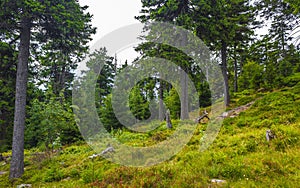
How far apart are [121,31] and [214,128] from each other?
27.7 feet

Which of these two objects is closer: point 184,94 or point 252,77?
point 184,94

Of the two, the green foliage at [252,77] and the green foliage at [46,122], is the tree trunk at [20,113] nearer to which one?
the green foliage at [46,122]

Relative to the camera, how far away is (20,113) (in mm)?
9289

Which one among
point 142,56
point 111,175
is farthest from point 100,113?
point 111,175

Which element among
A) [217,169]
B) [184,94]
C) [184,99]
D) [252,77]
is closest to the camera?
[217,169]

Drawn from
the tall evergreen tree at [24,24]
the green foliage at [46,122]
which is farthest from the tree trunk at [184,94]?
the green foliage at [46,122]

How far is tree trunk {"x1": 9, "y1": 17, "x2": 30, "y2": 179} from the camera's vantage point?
29.5ft

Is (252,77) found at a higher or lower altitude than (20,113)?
higher

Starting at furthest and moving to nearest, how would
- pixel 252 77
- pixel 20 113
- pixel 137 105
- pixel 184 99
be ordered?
1. pixel 137 105
2. pixel 252 77
3. pixel 184 99
4. pixel 20 113

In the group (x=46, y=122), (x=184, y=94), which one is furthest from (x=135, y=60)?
(x=46, y=122)

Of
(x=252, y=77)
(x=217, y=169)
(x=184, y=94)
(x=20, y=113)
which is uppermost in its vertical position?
(x=252, y=77)

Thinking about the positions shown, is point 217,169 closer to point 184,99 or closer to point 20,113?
point 184,99

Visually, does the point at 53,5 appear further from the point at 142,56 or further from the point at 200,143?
the point at 200,143

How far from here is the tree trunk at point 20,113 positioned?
900cm
